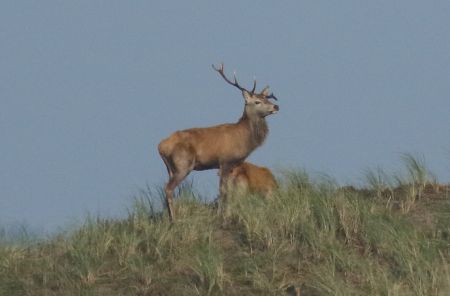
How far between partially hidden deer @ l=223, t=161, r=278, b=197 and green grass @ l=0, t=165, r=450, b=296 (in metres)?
2.11

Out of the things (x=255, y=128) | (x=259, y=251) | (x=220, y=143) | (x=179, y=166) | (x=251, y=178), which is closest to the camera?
(x=259, y=251)

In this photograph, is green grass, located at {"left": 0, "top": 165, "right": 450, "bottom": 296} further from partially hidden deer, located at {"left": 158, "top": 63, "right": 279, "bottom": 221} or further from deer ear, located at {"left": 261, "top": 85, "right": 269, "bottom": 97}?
deer ear, located at {"left": 261, "top": 85, "right": 269, "bottom": 97}

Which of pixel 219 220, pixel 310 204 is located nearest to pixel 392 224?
pixel 310 204

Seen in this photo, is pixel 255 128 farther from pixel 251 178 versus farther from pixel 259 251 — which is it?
pixel 259 251

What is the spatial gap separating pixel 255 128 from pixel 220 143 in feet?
3.75

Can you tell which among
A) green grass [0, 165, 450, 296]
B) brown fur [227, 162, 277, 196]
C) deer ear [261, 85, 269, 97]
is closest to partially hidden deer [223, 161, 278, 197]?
brown fur [227, 162, 277, 196]

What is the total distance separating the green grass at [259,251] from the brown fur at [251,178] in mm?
2144

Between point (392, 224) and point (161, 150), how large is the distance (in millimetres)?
4166

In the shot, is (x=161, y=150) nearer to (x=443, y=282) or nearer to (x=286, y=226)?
(x=286, y=226)

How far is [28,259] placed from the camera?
14781 millimetres

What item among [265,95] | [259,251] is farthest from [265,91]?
[259,251]

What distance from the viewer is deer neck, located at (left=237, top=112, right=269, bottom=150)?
18.2 meters

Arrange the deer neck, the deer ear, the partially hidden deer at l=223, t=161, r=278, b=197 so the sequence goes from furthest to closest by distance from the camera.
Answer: the deer ear, the deer neck, the partially hidden deer at l=223, t=161, r=278, b=197

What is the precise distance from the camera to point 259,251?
13.9 metres
